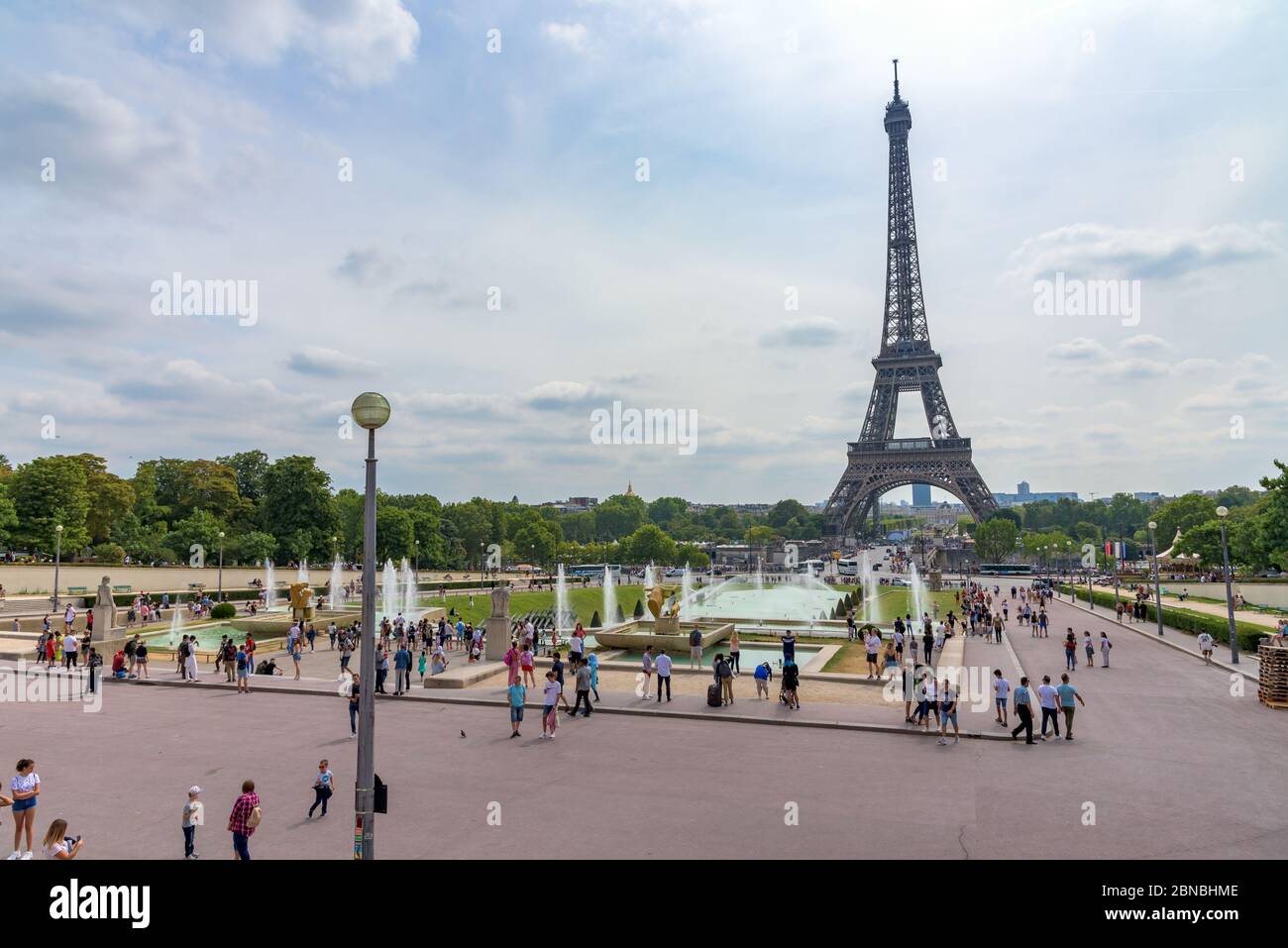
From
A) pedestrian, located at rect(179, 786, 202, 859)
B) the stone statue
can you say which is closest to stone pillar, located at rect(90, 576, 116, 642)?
Result: the stone statue

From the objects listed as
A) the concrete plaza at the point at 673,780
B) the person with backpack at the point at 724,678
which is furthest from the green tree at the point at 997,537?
the person with backpack at the point at 724,678

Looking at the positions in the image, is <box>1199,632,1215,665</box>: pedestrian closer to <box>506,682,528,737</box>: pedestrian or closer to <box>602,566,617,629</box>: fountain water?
<box>506,682,528,737</box>: pedestrian

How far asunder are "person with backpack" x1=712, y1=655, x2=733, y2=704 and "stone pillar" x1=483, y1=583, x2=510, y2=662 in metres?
9.78

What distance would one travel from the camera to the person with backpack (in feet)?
68.9

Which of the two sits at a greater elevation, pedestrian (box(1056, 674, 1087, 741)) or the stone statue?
the stone statue

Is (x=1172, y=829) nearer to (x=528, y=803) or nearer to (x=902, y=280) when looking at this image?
(x=528, y=803)

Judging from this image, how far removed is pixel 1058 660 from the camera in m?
30.6

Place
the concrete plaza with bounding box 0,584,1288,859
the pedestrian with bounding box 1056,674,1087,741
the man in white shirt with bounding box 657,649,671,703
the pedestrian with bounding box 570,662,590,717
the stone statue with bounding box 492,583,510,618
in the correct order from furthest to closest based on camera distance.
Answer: the stone statue with bounding box 492,583,510,618, the man in white shirt with bounding box 657,649,671,703, the pedestrian with bounding box 570,662,590,717, the pedestrian with bounding box 1056,674,1087,741, the concrete plaza with bounding box 0,584,1288,859

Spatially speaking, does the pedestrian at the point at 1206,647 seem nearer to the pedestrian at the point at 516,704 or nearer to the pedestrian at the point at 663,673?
the pedestrian at the point at 663,673

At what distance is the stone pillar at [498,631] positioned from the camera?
28.1 meters

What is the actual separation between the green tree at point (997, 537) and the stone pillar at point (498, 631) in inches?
4485

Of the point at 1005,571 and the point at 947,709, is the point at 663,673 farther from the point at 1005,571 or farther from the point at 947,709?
the point at 1005,571

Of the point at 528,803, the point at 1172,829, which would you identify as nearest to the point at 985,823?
the point at 1172,829

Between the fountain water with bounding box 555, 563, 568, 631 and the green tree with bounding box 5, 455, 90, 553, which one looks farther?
the green tree with bounding box 5, 455, 90, 553
